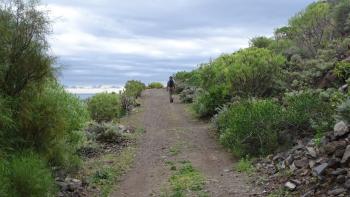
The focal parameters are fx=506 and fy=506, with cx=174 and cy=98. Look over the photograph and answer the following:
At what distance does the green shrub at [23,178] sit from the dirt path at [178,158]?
3021 millimetres

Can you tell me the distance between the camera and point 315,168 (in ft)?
36.2

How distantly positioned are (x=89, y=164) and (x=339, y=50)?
1231cm

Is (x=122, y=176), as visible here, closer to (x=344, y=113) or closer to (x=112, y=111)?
(x=344, y=113)

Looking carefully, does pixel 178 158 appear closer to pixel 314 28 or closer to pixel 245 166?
pixel 245 166

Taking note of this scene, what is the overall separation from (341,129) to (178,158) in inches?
248

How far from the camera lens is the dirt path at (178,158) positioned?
12589 mm

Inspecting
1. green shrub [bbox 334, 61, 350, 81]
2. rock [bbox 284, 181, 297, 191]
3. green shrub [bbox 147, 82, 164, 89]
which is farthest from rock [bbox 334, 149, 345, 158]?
green shrub [bbox 147, 82, 164, 89]

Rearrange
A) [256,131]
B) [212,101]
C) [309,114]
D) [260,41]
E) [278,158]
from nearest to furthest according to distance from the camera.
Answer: [278,158], [309,114], [256,131], [212,101], [260,41]

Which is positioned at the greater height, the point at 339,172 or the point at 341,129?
the point at 341,129

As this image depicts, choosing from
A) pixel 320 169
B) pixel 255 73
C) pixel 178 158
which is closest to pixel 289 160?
pixel 320 169

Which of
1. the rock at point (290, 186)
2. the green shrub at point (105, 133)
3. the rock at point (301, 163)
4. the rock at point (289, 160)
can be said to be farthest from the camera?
the green shrub at point (105, 133)

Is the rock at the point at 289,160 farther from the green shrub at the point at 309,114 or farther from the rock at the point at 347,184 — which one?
the rock at the point at 347,184

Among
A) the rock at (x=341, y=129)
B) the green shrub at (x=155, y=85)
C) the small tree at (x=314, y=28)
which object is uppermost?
the small tree at (x=314, y=28)

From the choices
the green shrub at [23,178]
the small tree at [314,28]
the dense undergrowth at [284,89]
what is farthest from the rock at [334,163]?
the small tree at [314,28]
